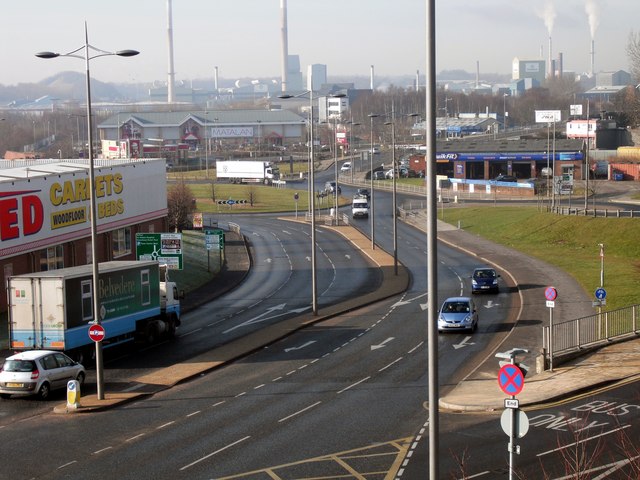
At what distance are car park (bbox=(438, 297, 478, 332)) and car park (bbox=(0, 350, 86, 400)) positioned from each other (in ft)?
56.2

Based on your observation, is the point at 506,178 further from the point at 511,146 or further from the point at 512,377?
the point at 512,377

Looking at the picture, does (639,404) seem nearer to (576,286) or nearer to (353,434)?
(353,434)

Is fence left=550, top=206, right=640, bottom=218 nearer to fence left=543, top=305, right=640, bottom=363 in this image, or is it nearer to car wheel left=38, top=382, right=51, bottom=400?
fence left=543, top=305, right=640, bottom=363

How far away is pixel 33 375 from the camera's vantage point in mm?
30781

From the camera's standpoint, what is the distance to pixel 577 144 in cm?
12281

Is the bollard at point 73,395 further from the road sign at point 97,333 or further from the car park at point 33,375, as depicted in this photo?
the car park at point 33,375

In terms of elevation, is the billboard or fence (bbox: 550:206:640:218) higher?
the billboard

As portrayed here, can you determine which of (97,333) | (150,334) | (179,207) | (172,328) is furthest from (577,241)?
(97,333)

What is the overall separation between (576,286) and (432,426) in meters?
41.6

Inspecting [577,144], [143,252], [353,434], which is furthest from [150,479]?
[577,144]

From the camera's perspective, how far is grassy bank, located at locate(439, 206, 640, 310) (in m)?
54.2

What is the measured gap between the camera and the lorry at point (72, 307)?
34812 mm

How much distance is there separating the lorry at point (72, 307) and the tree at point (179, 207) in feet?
152

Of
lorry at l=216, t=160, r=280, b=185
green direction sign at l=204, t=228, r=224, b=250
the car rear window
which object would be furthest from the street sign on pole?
lorry at l=216, t=160, r=280, b=185
